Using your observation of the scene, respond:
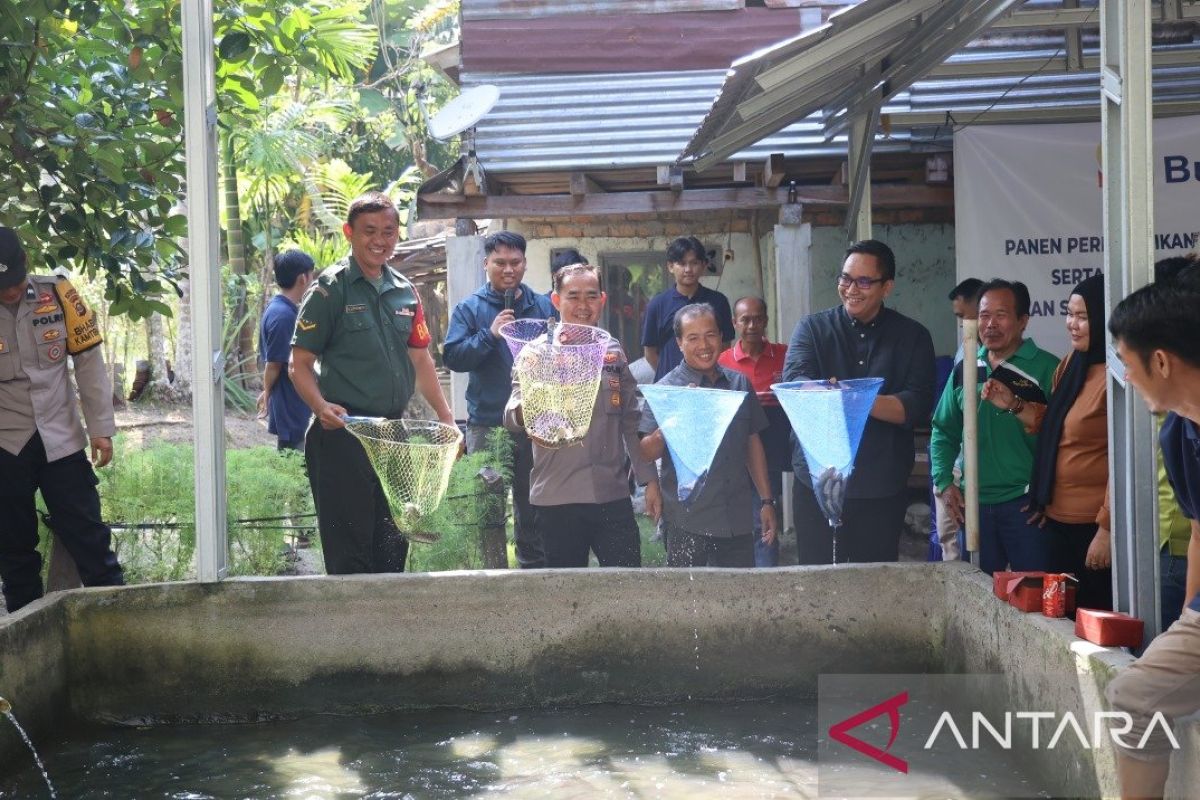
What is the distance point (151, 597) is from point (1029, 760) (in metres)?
3.55

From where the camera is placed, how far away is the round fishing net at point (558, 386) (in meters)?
5.82

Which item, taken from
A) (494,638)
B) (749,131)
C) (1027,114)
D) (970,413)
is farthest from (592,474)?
(1027,114)

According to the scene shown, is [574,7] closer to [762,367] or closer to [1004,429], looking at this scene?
[762,367]

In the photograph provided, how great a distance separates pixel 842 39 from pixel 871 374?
1520mm

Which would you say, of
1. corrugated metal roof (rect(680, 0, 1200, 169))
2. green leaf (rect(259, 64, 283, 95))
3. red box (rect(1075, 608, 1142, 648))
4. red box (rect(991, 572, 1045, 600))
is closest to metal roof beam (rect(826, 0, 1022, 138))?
corrugated metal roof (rect(680, 0, 1200, 169))

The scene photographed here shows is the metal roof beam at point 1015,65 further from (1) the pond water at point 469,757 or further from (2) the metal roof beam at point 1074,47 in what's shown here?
(1) the pond water at point 469,757

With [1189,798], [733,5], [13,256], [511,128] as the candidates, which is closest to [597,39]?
[733,5]

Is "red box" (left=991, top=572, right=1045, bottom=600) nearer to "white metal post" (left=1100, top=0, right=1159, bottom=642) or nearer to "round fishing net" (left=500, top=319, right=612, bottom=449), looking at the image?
"white metal post" (left=1100, top=0, right=1159, bottom=642)

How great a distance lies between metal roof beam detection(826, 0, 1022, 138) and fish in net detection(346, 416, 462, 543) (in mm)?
2795

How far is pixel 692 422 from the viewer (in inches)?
241

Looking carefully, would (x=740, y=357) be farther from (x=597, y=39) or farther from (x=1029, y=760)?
(x=597, y=39)

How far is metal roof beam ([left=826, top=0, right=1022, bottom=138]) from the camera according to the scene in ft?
17.8

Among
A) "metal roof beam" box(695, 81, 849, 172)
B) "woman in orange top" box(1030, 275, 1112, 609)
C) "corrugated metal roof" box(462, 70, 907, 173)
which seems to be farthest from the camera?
"corrugated metal roof" box(462, 70, 907, 173)

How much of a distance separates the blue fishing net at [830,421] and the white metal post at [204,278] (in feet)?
7.92
